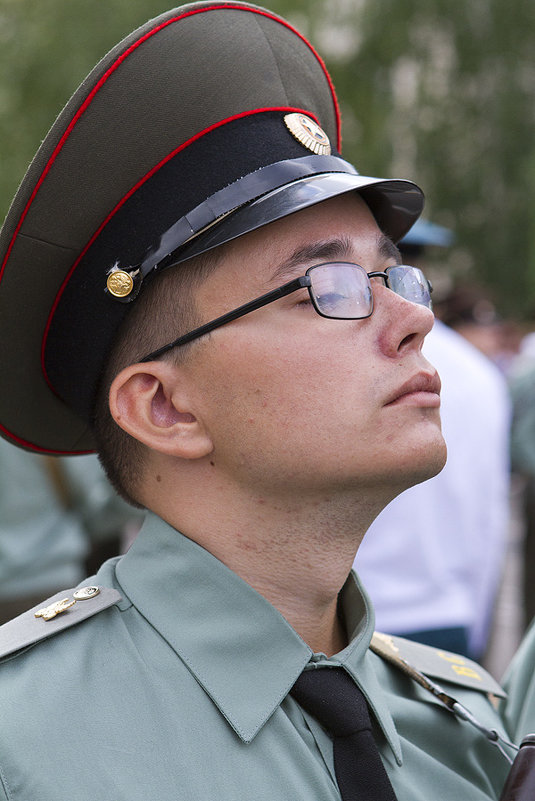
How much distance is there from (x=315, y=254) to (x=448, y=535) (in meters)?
2.04

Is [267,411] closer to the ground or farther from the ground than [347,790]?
farther from the ground

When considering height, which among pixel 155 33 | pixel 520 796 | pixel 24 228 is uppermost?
pixel 155 33

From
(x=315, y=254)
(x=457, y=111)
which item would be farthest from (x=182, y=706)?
(x=457, y=111)

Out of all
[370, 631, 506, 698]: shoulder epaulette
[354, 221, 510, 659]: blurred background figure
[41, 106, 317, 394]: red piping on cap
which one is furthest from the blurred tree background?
[41, 106, 317, 394]: red piping on cap

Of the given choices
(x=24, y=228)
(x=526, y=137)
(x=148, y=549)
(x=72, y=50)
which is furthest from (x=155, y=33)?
(x=526, y=137)

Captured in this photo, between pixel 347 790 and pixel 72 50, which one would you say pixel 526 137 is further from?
pixel 347 790

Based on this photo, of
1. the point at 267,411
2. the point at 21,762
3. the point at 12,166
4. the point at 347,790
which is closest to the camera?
the point at 21,762

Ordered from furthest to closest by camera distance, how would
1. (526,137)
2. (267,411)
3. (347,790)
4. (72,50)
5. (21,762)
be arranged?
(526,137) < (72,50) < (267,411) < (347,790) < (21,762)

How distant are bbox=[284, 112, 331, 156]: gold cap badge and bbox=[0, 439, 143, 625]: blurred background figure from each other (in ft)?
7.53

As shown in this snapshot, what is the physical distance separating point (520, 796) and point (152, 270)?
1.13 metres

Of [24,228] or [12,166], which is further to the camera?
[12,166]

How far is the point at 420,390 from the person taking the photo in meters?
1.86

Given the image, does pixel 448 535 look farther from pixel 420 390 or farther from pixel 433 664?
pixel 420 390

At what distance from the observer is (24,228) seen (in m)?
1.87
